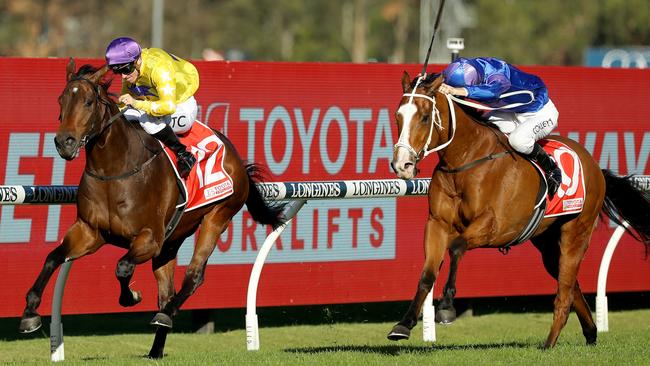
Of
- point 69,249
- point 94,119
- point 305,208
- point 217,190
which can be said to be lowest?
point 305,208

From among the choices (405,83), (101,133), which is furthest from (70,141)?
(405,83)

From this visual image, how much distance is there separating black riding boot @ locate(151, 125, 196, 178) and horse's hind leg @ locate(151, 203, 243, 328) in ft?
1.41

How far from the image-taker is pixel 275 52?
49.7 m

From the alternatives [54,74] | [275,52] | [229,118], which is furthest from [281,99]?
[275,52]

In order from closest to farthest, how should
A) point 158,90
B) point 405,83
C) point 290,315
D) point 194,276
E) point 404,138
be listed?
point 404,138, point 405,83, point 158,90, point 194,276, point 290,315

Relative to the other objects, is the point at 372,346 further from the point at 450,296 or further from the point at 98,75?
the point at 98,75

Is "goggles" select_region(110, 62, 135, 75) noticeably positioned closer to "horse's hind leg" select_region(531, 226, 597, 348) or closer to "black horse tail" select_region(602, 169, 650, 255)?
"horse's hind leg" select_region(531, 226, 597, 348)

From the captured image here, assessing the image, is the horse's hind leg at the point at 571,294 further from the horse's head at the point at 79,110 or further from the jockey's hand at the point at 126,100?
the horse's head at the point at 79,110

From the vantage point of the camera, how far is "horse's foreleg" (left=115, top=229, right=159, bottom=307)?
6625mm

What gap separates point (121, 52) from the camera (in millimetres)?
6910

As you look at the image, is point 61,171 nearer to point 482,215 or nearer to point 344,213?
point 344,213

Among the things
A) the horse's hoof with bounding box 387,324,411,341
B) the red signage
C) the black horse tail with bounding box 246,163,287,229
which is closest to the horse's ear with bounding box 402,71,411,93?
the horse's hoof with bounding box 387,324,411,341

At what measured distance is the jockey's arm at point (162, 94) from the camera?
6965 millimetres

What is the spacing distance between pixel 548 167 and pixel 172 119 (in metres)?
2.25
